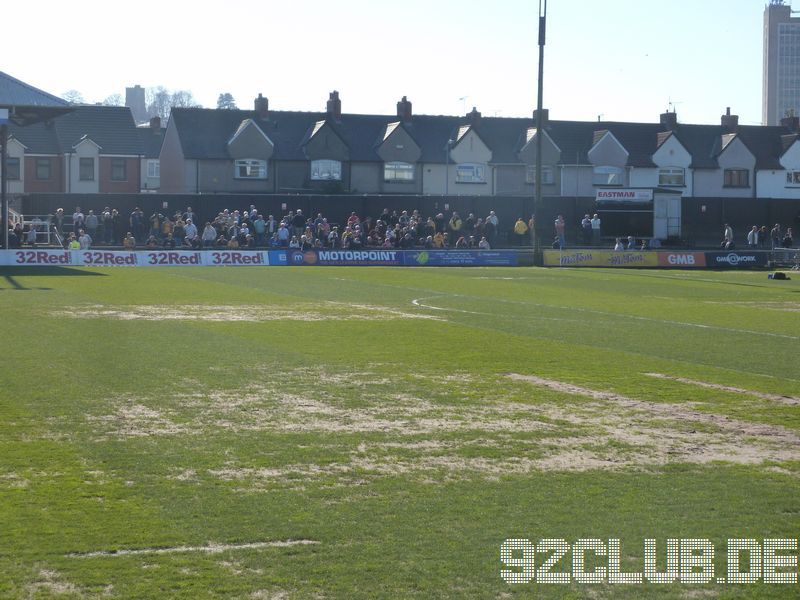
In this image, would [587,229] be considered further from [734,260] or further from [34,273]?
[34,273]

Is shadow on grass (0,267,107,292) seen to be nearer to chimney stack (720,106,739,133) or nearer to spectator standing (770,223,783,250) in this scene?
spectator standing (770,223,783,250)

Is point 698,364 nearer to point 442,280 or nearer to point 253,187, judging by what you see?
point 442,280

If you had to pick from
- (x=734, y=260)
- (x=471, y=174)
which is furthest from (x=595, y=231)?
(x=471, y=174)

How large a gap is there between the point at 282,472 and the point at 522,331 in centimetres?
1267

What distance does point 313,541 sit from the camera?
7680 mm

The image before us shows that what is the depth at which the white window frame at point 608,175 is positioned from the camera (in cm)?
8575

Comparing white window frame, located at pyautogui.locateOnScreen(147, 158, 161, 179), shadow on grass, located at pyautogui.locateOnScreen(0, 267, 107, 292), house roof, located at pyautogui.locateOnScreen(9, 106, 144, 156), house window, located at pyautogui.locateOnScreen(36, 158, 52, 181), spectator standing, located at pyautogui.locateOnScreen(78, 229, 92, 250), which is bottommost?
shadow on grass, located at pyautogui.locateOnScreen(0, 267, 107, 292)

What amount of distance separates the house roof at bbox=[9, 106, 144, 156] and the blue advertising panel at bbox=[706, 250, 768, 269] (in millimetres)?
47870

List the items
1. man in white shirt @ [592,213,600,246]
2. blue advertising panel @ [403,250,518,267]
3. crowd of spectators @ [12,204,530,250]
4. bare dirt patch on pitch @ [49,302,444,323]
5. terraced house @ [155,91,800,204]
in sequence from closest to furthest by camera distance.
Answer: bare dirt patch on pitch @ [49,302,444,323] < blue advertising panel @ [403,250,518,267] < crowd of spectators @ [12,204,530,250] < man in white shirt @ [592,213,600,246] < terraced house @ [155,91,800,204]

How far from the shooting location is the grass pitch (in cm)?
723

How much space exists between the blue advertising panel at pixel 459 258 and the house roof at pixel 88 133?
41.5m

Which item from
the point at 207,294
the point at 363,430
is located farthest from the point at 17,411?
the point at 207,294

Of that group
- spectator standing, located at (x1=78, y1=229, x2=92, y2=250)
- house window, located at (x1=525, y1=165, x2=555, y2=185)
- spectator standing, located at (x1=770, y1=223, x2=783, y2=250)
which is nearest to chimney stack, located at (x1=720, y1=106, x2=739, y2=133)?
house window, located at (x1=525, y1=165, x2=555, y2=185)

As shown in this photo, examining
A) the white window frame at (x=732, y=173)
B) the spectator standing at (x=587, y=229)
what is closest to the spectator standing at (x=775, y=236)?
the spectator standing at (x=587, y=229)
